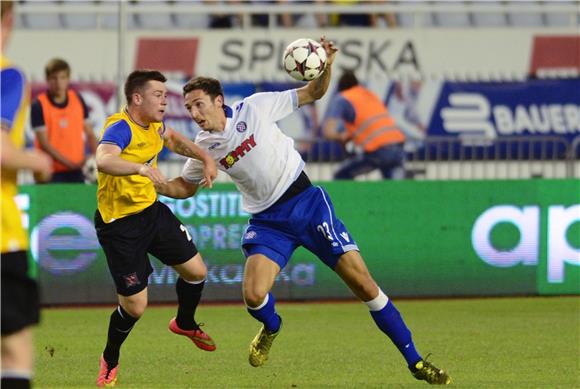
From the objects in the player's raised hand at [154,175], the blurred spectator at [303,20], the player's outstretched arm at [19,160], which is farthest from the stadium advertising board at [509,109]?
the player's outstretched arm at [19,160]

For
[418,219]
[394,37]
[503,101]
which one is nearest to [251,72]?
[394,37]

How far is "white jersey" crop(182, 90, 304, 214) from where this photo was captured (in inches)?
373

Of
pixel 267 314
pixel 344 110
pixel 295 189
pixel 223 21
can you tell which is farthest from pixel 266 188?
pixel 223 21

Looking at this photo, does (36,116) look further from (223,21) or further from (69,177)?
(223,21)

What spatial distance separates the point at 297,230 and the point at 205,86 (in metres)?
1.13

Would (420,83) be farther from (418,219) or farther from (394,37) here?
(418,219)

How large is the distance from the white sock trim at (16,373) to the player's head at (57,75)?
Result: 9.28m

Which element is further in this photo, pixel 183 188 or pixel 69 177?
pixel 69 177

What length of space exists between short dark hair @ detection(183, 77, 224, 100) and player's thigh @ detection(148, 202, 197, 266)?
1005 millimetres

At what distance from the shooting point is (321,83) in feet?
30.9

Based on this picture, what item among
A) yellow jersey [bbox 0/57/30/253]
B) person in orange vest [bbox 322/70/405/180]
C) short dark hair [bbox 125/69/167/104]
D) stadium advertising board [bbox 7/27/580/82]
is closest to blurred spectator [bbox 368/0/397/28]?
stadium advertising board [bbox 7/27/580/82]

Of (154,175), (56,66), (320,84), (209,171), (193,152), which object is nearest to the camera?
(154,175)

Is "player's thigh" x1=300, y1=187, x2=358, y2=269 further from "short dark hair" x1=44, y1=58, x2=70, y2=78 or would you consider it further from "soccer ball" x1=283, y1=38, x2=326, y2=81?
"short dark hair" x1=44, y1=58, x2=70, y2=78

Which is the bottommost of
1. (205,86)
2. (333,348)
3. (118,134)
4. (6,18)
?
(333,348)
